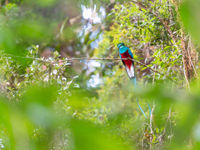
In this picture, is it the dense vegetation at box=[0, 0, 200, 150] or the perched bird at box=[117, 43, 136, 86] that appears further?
the perched bird at box=[117, 43, 136, 86]

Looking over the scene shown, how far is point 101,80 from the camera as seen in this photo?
3936mm

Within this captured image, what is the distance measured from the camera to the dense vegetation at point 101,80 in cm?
29

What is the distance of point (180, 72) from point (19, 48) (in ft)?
7.06

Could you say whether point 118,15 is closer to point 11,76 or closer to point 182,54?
point 182,54

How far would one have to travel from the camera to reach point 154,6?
→ 233 centimetres

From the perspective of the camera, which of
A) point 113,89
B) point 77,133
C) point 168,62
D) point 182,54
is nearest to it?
point 77,133

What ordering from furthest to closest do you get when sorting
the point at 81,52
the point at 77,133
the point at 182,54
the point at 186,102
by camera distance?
the point at 81,52 → the point at 182,54 → the point at 186,102 → the point at 77,133

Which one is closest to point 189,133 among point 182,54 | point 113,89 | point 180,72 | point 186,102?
point 186,102

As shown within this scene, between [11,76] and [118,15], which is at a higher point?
[118,15]

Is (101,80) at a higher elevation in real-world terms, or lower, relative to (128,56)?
lower

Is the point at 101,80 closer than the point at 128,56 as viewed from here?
No

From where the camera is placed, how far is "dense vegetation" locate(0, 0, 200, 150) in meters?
0.29

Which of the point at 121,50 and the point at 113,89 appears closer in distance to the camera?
the point at 121,50

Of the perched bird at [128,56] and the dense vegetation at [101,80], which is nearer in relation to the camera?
the dense vegetation at [101,80]
